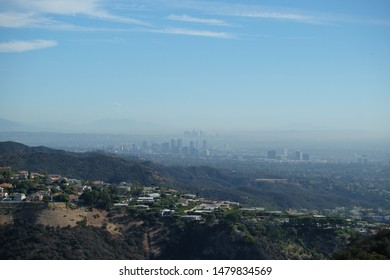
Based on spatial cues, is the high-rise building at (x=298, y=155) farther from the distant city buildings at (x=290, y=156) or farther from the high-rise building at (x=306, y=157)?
the high-rise building at (x=306, y=157)

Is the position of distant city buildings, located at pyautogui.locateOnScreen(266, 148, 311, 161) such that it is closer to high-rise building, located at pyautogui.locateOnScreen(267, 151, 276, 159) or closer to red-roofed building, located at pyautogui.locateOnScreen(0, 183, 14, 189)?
high-rise building, located at pyautogui.locateOnScreen(267, 151, 276, 159)

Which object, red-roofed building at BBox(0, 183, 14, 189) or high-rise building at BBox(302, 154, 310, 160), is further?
high-rise building at BBox(302, 154, 310, 160)

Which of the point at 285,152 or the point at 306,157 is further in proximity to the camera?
the point at 285,152

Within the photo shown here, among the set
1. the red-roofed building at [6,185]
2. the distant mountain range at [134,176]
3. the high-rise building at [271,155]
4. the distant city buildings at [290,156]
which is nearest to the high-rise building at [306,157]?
the distant city buildings at [290,156]

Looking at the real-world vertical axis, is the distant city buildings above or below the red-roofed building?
below

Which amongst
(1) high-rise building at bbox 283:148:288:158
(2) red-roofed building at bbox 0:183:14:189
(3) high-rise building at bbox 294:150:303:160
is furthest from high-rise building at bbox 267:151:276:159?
(2) red-roofed building at bbox 0:183:14:189

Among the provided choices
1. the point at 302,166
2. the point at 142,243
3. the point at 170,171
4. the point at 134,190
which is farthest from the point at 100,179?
the point at 302,166

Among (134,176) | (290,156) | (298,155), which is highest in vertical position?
(134,176)

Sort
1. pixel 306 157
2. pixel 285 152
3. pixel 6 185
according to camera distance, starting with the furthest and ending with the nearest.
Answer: pixel 285 152 → pixel 306 157 → pixel 6 185

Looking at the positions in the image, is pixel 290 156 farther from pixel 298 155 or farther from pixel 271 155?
pixel 271 155

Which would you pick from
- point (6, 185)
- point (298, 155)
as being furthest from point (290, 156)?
point (6, 185)

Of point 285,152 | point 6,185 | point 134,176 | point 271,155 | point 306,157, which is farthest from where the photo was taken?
point 285,152

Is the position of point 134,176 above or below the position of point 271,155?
above
